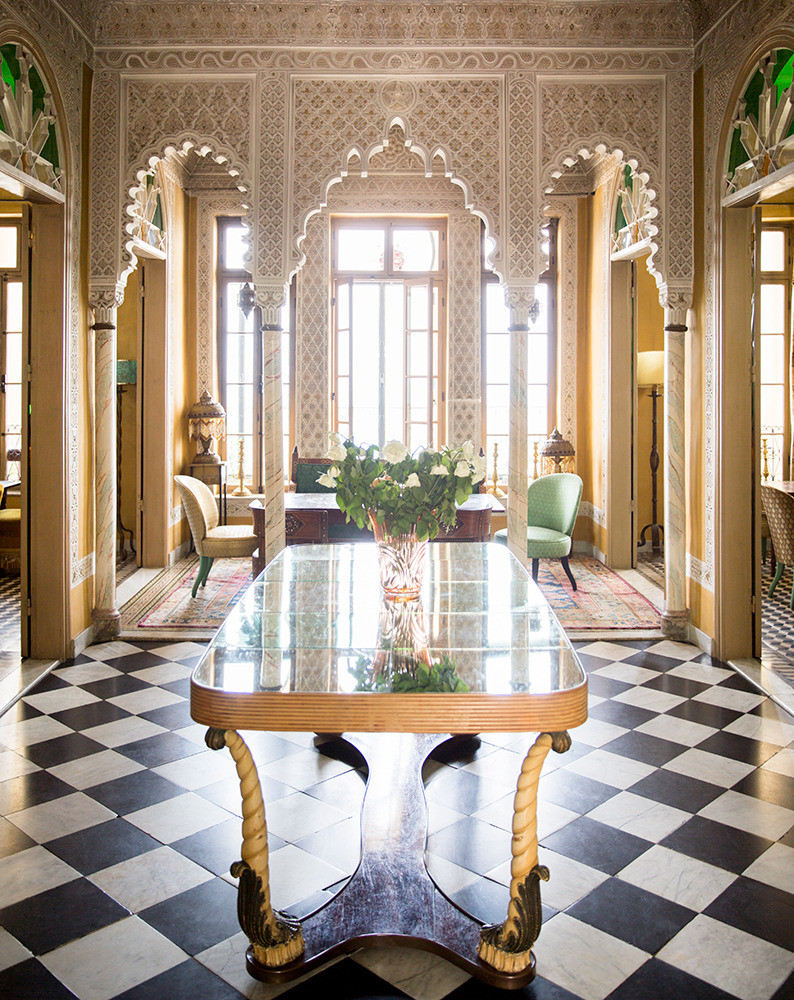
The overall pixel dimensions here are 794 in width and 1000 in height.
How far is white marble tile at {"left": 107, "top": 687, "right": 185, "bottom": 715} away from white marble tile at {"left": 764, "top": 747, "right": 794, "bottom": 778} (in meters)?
3.10

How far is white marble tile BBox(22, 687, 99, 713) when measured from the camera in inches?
183

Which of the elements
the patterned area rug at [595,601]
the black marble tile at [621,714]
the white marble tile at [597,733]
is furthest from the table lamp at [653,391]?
the white marble tile at [597,733]

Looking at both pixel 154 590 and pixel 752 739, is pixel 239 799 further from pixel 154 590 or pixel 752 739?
pixel 154 590

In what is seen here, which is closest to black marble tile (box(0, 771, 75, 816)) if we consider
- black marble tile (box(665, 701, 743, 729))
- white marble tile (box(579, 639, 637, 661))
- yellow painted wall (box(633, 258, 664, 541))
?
black marble tile (box(665, 701, 743, 729))

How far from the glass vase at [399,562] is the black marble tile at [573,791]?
1214 mm

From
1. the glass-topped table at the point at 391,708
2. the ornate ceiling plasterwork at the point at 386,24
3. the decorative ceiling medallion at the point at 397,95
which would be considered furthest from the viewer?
the decorative ceiling medallion at the point at 397,95

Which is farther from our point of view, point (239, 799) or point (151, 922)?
point (239, 799)

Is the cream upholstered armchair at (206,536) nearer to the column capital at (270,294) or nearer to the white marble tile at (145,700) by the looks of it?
the column capital at (270,294)

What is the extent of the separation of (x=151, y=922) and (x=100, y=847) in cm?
58

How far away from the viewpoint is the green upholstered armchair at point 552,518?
24.3 ft

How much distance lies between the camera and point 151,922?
8.75 ft

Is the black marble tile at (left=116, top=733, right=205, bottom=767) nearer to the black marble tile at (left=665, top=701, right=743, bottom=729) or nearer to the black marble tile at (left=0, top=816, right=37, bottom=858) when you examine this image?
the black marble tile at (left=0, top=816, right=37, bottom=858)

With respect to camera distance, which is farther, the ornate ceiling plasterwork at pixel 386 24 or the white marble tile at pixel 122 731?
the ornate ceiling plasterwork at pixel 386 24

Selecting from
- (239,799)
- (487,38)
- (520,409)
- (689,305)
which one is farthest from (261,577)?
(487,38)
